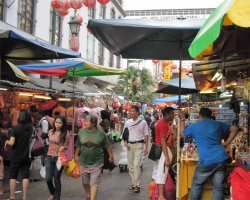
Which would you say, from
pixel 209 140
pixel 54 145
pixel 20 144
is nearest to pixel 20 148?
pixel 20 144

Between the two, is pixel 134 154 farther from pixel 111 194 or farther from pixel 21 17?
pixel 21 17

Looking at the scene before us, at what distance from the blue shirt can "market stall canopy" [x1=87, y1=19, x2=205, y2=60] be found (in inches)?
59.8

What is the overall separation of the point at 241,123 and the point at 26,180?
4.24 meters

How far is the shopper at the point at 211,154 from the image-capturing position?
4.95 meters

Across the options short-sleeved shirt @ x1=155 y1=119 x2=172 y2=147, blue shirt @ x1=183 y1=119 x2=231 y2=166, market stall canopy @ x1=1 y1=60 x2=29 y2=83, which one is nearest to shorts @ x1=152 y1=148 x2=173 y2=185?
short-sleeved shirt @ x1=155 y1=119 x2=172 y2=147

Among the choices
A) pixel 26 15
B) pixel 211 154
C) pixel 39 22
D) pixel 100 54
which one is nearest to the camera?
pixel 211 154

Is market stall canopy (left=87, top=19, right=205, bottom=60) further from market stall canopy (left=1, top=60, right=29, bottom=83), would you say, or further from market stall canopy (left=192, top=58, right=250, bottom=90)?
market stall canopy (left=1, top=60, right=29, bottom=83)

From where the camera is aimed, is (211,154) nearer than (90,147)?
Yes

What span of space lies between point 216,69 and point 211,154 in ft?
10.6

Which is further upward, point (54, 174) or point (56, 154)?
point (56, 154)

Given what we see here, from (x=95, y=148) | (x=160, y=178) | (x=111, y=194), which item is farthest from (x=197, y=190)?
(x=111, y=194)

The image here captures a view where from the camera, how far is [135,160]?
24.7ft

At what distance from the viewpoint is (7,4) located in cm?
1515

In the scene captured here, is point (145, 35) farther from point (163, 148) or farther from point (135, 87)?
point (135, 87)
